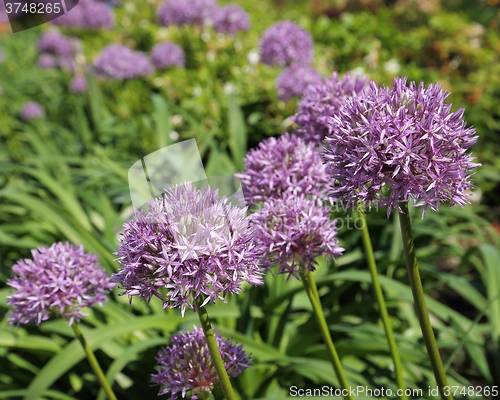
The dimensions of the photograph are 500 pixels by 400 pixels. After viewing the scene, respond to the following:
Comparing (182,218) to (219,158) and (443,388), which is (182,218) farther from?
(219,158)

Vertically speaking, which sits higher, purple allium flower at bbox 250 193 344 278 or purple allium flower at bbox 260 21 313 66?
purple allium flower at bbox 260 21 313 66

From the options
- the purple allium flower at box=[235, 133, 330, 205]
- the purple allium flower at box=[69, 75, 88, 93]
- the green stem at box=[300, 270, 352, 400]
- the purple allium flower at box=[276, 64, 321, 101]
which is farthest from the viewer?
the purple allium flower at box=[69, 75, 88, 93]

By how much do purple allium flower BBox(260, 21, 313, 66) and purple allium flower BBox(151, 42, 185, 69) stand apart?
2.08 metres

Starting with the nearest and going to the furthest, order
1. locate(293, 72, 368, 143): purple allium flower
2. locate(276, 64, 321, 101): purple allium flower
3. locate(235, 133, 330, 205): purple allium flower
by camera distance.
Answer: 1. locate(235, 133, 330, 205): purple allium flower
2. locate(293, 72, 368, 143): purple allium flower
3. locate(276, 64, 321, 101): purple allium flower

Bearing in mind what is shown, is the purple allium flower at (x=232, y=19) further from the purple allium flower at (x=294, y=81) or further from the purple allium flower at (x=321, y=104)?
the purple allium flower at (x=321, y=104)

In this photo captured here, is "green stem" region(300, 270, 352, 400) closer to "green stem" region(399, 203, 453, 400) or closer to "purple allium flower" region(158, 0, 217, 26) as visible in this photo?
"green stem" region(399, 203, 453, 400)

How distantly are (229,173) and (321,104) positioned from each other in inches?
78.1

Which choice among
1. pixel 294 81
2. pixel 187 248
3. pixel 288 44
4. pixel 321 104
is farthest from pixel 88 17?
pixel 187 248

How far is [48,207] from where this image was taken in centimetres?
371

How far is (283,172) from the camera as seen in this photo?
5.64ft

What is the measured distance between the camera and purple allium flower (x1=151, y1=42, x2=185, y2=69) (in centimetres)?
595

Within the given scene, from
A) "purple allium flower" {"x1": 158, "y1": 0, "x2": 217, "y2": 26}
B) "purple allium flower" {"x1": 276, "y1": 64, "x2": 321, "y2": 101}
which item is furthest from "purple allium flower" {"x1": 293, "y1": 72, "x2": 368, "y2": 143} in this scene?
"purple allium flower" {"x1": 158, "y1": 0, "x2": 217, "y2": 26}

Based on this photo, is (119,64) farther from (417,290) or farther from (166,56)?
(417,290)

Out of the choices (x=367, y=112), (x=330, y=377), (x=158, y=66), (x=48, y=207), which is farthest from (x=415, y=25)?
(x=367, y=112)
